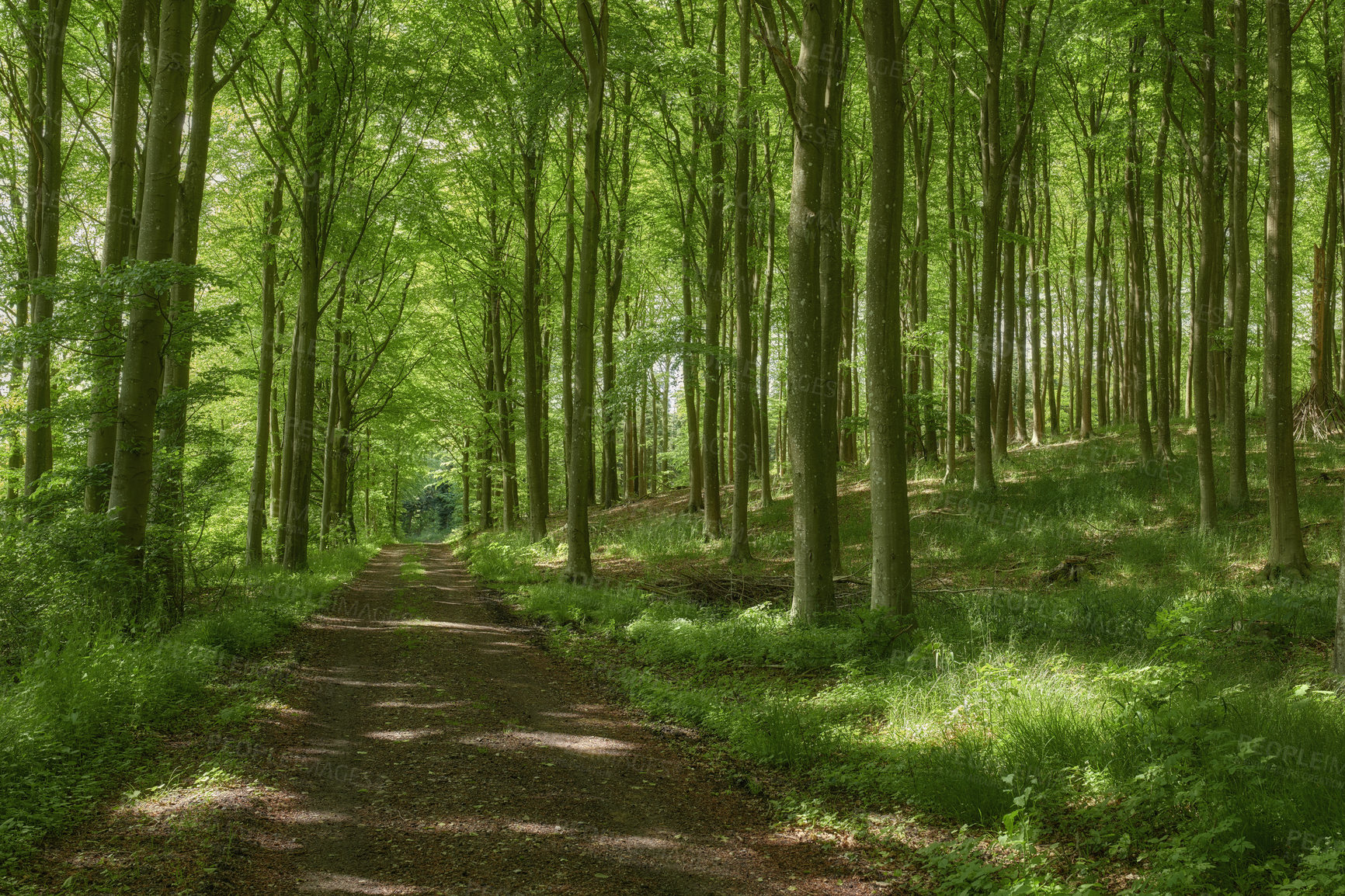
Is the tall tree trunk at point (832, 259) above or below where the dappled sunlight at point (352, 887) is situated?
above

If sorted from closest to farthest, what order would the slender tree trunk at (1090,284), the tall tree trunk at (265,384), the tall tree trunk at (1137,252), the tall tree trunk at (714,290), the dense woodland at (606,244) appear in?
the dense woodland at (606,244)
the tall tree trunk at (714,290)
the tall tree trunk at (265,384)
the tall tree trunk at (1137,252)
the slender tree trunk at (1090,284)

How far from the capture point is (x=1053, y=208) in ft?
96.2

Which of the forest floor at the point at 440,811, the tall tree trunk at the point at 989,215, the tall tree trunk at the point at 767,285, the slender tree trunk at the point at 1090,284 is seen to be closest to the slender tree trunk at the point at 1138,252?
the slender tree trunk at the point at 1090,284

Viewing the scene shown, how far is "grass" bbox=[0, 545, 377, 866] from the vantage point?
159 inches

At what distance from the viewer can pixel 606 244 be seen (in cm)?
2052

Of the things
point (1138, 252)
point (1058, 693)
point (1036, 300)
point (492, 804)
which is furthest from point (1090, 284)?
point (492, 804)

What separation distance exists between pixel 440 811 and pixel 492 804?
320mm

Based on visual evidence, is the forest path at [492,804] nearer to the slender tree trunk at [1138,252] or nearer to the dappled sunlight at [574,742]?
the dappled sunlight at [574,742]

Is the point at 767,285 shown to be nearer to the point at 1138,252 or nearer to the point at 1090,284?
the point at 1138,252

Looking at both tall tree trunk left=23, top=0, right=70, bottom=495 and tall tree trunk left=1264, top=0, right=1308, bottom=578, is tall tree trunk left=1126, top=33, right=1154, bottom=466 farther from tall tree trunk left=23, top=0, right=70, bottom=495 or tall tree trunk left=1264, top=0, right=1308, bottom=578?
tall tree trunk left=23, top=0, right=70, bottom=495

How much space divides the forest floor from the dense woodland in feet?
6.83

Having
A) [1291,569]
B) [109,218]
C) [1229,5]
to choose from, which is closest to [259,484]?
[109,218]

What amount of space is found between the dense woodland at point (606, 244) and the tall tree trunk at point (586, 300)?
0.07m

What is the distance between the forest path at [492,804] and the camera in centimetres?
376
